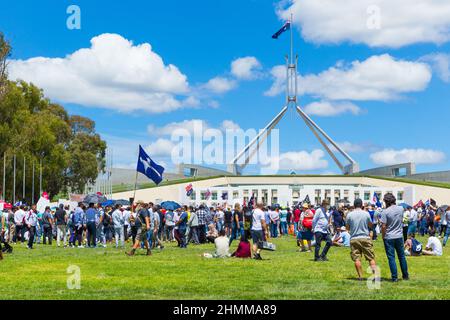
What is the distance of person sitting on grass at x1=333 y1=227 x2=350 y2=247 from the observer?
2347cm

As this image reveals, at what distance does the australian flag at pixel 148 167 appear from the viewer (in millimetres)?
23750

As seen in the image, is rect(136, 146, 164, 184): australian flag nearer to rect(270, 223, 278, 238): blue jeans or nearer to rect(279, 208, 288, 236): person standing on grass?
rect(270, 223, 278, 238): blue jeans

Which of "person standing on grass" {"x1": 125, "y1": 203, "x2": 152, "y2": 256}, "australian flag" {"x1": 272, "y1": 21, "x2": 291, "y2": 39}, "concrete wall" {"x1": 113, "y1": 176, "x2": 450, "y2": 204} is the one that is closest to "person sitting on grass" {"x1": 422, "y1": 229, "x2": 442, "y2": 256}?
"person standing on grass" {"x1": 125, "y1": 203, "x2": 152, "y2": 256}

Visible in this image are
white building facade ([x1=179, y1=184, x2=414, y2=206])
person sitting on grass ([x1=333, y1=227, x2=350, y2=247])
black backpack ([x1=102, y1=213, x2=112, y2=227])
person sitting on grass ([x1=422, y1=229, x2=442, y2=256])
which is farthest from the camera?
white building facade ([x1=179, y1=184, x2=414, y2=206])

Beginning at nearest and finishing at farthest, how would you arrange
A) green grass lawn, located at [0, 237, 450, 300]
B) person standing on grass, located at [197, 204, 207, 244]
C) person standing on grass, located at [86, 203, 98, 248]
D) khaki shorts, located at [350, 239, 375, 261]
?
green grass lawn, located at [0, 237, 450, 300] < khaki shorts, located at [350, 239, 375, 261] < person standing on grass, located at [86, 203, 98, 248] < person standing on grass, located at [197, 204, 207, 244]

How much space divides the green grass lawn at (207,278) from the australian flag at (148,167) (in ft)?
19.2

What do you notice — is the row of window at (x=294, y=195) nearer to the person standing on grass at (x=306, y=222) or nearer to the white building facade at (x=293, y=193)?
the white building facade at (x=293, y=193)

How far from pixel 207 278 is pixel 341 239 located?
11.8 meters

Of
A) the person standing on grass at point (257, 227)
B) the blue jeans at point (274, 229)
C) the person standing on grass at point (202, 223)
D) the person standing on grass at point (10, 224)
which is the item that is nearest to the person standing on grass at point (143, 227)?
the person standing on grass at point (257, 227)

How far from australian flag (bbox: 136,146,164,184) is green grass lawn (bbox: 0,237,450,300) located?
586 cm

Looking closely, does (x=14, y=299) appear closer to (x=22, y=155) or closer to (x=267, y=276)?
(x=267, y=276)

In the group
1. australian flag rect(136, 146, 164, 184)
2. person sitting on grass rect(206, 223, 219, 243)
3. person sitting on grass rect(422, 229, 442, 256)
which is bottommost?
person sitting on grass rect(422, 229, 442, 256)

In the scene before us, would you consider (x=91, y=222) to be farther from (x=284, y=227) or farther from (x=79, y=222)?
(x=284, y=227)
